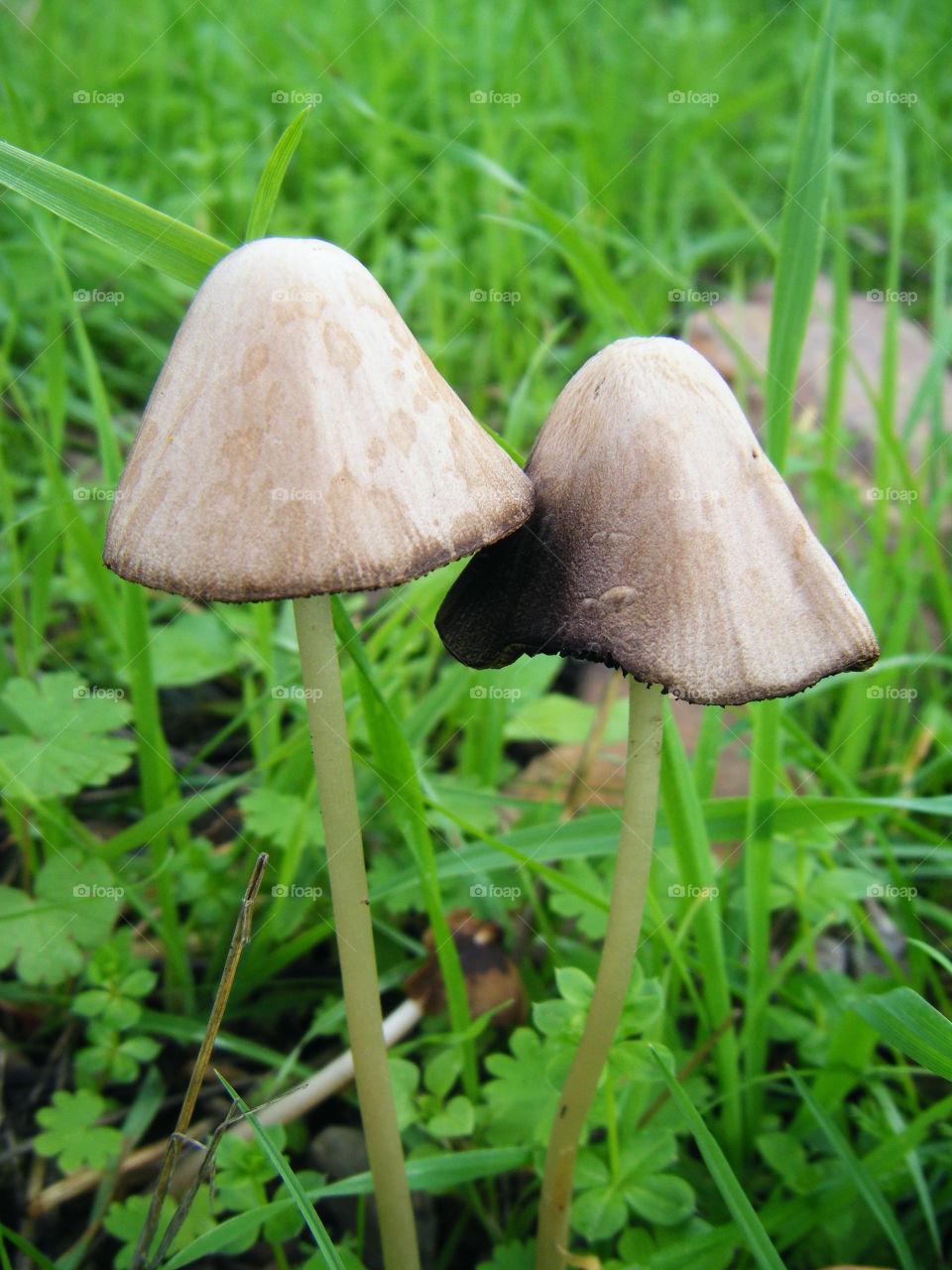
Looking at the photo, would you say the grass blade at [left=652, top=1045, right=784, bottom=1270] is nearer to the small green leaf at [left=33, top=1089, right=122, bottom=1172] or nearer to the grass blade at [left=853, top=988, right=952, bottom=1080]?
the grass blade at [left=853, top=988, right=952, bottom=1080]

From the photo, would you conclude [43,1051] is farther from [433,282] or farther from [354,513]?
[433,282]

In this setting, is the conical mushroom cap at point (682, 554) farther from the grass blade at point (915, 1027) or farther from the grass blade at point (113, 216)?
the grass blade at point (113, 216)

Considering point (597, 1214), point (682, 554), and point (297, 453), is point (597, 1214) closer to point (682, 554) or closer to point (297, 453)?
point (682, 554)

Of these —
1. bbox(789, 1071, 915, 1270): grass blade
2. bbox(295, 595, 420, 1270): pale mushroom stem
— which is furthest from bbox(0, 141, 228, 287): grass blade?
bbox(789, 1071, 915, 1270): grass blade

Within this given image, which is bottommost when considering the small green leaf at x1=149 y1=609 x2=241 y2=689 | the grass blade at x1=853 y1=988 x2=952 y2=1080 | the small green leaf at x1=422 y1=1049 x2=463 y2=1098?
the small green leaf at x1=422 y1=1049 x2=463 y2=1098

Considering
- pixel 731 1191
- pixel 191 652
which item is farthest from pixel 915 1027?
pixel 191 652

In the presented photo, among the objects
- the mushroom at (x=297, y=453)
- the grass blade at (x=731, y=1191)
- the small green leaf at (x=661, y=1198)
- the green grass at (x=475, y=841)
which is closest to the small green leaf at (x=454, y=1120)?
the green grass at (x=475, y=841)

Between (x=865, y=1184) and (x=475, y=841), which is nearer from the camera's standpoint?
(x=865, y=1184)
